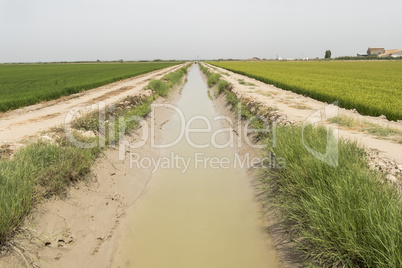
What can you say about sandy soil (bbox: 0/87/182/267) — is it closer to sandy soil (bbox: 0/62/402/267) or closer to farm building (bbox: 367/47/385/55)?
sandy soil (bbox: 0/62/402/267)

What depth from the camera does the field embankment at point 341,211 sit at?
7.09 feet

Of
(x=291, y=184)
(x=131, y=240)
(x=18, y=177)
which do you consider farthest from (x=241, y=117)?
(x=18, y=177)

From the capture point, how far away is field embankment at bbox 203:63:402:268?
2160mm

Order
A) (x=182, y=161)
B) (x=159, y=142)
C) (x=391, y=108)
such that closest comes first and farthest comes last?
(x=182, y=161) → (x=391, y=108) → (x=159, y=142)

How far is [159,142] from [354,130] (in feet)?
19.4

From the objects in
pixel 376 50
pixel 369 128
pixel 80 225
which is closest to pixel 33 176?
pixel 80 225

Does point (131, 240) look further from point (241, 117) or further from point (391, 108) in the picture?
point (391, 108)

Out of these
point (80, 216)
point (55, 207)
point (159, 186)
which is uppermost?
point (55, 207)

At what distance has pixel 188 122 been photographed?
11.4 metres

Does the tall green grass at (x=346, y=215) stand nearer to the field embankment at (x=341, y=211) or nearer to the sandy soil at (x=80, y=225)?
the field embankment at (x=341, y=211)

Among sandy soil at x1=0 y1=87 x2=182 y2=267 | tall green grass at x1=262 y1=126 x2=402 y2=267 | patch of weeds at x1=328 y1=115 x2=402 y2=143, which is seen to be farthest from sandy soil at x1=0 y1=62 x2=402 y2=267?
tall green grass at x1=262 y1=126 x2=402 y2=267

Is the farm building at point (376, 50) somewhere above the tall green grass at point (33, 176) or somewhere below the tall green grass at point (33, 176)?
above

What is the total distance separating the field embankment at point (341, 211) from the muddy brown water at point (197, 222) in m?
0.63

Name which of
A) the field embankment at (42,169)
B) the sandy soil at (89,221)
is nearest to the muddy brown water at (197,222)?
the sandy soil at (89,221)
